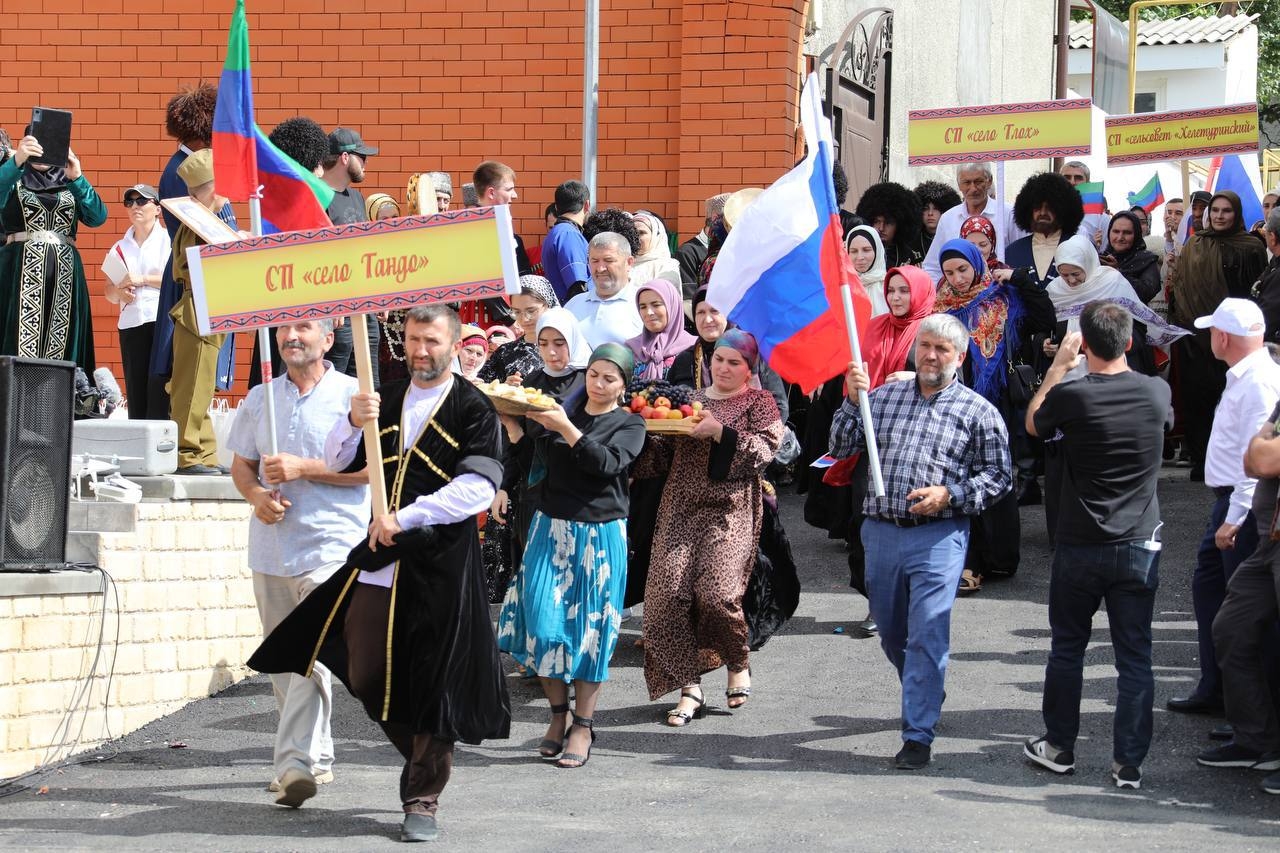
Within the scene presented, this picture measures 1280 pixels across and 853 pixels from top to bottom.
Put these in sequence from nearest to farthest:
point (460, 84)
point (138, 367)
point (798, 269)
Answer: point (798, 269) → point (138, 367) → point (460, 84)

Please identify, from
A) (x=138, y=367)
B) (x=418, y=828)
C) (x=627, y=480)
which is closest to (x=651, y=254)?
(x=138, y=367)

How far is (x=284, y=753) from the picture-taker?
698 cm

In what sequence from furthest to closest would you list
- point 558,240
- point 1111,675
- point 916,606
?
point 558,240
point 1111,675
point 916,606

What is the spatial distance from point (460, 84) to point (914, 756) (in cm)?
804

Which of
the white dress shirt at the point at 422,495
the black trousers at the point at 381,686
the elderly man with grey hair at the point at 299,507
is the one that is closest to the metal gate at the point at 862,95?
the elderly man with grey hair at the point at 299,507

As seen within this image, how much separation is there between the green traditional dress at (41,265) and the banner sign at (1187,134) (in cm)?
770

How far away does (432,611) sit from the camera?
21.8 feet

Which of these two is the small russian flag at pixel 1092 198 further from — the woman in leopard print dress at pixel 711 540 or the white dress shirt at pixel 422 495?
the white dress shirt at pixel 422 495

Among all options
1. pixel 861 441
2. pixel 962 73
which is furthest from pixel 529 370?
pixel 962 73

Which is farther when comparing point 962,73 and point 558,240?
point 962,73

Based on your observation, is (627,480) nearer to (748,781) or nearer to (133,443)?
(748,781)

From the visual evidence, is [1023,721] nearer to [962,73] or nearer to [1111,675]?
[1111,675]

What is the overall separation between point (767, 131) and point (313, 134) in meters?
4.51

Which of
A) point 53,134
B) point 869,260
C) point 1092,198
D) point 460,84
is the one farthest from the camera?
point 1092,198
